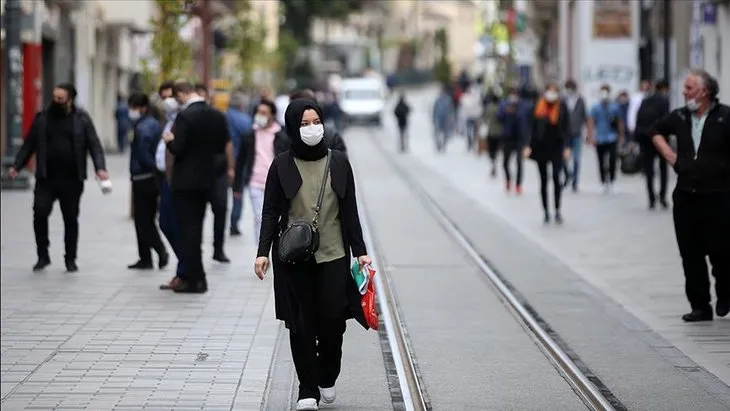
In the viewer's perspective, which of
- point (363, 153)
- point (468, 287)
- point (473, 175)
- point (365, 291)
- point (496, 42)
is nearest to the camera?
point (365, 291)

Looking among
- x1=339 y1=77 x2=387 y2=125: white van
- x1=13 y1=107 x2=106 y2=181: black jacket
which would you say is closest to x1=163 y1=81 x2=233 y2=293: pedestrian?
x1=13 y1=107 x2=106 y2=181: black jacket

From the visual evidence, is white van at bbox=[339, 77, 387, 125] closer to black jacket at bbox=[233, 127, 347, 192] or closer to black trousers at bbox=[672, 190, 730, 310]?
black jacket at bbox=[233, 127, 347, 192]

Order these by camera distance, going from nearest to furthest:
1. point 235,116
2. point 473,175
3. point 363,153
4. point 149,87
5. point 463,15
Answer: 1. point 235,116
2. point 149,87
3. point 473,175
4. point 363,153
5. point 463,15

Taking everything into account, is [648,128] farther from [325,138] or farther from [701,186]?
[325,138]

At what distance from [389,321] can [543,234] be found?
8612 millimetres

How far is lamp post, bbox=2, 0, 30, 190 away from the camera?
1139 inches

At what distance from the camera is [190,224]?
1492 cm

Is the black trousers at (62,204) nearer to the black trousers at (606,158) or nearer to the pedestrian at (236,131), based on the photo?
the pedestrian at (236,131)

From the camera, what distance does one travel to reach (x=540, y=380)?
10.5 meters

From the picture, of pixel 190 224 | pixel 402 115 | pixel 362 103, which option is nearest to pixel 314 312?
pixel 190 224

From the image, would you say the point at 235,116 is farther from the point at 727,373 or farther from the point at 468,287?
the point at 727,373

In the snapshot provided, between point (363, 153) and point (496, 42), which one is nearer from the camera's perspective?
point (363, 153)

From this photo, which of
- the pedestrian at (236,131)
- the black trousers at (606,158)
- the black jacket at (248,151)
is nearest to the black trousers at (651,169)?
the black trousers at (606,158)

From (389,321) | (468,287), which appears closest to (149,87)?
(468,287)
